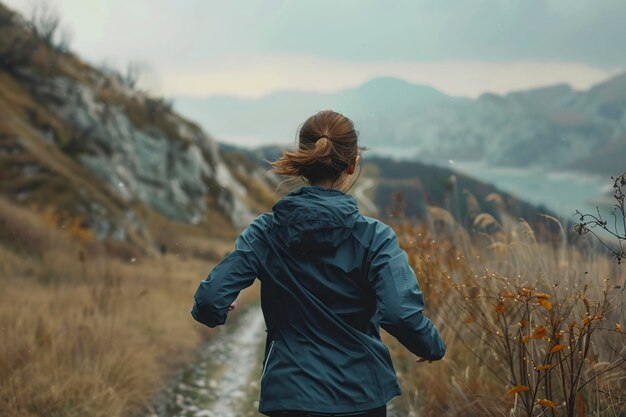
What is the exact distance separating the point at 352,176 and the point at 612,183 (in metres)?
1.45

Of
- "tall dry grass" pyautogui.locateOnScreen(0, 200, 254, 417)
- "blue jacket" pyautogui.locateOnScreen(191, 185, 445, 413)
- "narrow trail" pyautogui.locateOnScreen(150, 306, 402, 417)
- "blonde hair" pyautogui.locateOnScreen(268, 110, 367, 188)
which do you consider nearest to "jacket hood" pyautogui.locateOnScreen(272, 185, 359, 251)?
"blue jacket" pyautogui.locateOnScreen(191, 185, 445, 413)

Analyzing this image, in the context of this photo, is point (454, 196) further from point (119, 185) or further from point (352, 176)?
point (119, 185)

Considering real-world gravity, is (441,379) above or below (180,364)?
above

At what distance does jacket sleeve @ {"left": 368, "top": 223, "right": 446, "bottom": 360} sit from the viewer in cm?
261

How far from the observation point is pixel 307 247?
108 inches

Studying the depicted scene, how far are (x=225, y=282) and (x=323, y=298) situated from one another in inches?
14.6

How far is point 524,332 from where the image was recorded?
4.09 m

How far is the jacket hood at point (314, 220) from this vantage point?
2707mm

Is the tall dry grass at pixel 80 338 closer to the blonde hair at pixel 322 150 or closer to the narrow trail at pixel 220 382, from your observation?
the narrow trail at pixel 220 382

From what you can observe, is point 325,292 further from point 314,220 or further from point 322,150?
point 322,150

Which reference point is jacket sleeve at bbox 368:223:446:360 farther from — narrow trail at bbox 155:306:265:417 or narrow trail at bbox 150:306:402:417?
narrow trail at bbox 155:306:265:417

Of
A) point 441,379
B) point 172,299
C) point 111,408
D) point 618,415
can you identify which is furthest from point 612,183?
point 172,299

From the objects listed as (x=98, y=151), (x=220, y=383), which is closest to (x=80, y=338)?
(x=220, y=383)

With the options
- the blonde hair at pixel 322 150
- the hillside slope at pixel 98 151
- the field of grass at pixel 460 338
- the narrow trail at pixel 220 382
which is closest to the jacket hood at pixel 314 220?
the blonde hair at pixel 322 150
